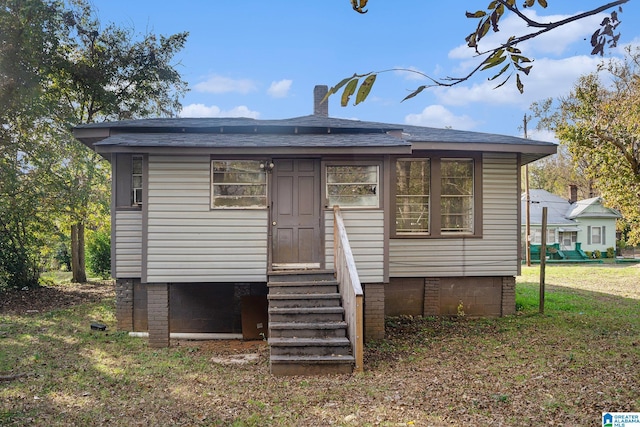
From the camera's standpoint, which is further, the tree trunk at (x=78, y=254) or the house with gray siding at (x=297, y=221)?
the tree trunk at (x=78, y=254)

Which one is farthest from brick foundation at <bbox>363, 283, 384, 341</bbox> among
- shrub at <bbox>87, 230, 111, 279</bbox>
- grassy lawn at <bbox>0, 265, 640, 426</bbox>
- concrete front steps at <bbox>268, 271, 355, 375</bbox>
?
shrub at <bbox>87, 230, 111, 279</bbox>

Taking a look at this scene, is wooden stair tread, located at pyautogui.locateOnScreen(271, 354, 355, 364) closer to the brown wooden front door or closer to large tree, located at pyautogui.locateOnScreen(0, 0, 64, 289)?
the brown wooden front door

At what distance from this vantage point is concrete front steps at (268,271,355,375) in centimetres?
654

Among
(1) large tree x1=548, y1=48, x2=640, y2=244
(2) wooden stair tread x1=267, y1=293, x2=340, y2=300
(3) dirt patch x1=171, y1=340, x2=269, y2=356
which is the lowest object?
(3) dirt patch x1=171, y1=340, x2=269, y2=356

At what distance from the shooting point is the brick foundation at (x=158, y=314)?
832 cm

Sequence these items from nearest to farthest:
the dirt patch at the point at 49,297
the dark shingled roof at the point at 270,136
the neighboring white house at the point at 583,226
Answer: the dark shingled roof at the point at 270,136, the dirt patch at the point at 49,297, the neighboring white house at the point at 583,226

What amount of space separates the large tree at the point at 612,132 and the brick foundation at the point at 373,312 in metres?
10.5

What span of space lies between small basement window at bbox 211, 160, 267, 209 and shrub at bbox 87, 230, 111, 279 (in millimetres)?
12856

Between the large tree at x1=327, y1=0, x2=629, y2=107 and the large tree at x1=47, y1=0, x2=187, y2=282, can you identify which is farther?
the large tree at x1=47, y1=0, x2=187, y2=282

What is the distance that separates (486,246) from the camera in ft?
32.9

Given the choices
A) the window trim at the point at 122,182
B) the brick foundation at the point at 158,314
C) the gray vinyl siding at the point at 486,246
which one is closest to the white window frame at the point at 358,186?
the gray vinyl siding at the point at 486,246

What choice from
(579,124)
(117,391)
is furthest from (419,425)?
(579,124)

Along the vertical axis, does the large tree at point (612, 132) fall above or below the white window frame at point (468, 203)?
above

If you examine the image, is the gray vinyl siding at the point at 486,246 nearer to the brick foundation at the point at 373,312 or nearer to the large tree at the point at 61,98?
the brick foundation at the point at 373,312
